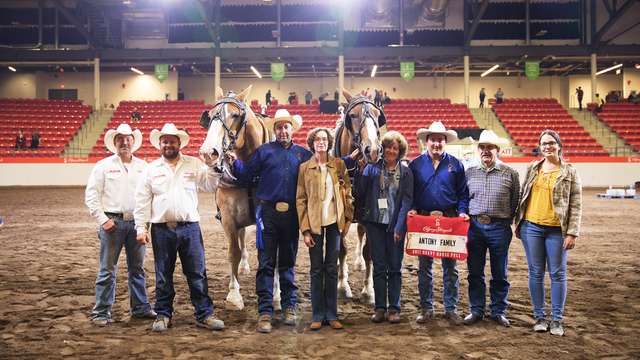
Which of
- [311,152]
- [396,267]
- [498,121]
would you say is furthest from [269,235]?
[498,121]

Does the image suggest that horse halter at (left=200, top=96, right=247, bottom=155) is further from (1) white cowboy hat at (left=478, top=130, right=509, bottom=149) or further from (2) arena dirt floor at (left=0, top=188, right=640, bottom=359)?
(1) white cowboy hat at (left=478, top=130, right=509, bottom=149)

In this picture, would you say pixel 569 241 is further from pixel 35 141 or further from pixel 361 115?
pixel 35 141

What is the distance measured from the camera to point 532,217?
461 cm

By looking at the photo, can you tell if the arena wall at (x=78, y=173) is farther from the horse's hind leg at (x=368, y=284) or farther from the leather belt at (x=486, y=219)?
the leather belt at (x=486, y=219)

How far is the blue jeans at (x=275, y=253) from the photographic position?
4719mm

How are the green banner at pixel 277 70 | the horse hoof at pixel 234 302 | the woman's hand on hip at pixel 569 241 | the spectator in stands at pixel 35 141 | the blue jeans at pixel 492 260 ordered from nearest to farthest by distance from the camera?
the woman's hand on hip at pixel 569 241 → the blue jeans at pixel 492 260 → the horse hoof at pixel 234 302 → the spectator in stands at pixel 35 141 → the green banner at pixel 277 70

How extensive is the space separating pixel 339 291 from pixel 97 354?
2829mm

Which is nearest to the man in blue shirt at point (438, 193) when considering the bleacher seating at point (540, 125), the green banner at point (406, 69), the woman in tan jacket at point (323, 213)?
the woman in tan jacket at point (323, 213)

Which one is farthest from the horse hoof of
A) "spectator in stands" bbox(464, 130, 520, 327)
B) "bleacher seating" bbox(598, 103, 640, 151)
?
"bleacher seating" bbox(598, 103, 640, 151)

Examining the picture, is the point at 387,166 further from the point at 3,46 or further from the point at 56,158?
the point at 3,46

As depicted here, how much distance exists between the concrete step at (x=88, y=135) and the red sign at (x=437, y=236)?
23.6 meters

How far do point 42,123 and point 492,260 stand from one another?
1173 inches

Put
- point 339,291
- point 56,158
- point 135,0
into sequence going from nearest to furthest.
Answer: point 339,291 < point 56,158 < point 135,0

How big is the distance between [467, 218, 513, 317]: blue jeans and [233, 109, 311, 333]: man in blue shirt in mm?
1766
